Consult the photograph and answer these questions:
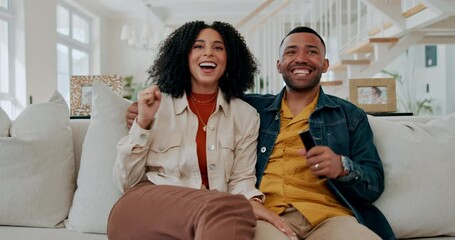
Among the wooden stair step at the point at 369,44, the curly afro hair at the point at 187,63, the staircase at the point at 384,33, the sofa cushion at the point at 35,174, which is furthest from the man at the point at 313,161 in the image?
the wooden stair step at the point at 369,44

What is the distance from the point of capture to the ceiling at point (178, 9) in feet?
25.1

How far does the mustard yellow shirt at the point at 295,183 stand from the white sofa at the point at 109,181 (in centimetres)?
22

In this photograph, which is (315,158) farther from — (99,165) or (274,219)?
(99,165)

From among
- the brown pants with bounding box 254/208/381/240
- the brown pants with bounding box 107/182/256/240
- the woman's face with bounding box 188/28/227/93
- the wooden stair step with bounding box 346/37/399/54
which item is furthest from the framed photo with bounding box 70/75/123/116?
the wooden stair step with bounding box 346/37/399/54

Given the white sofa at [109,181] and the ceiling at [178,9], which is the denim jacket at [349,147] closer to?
the white sofa at [109,181]

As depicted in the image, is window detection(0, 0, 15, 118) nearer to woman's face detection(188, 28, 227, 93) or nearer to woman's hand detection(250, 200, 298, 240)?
woman's face detection(188, 28, 227, 93)

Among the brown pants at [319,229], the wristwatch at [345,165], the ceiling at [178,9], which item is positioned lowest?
the brown pants at [319,229]

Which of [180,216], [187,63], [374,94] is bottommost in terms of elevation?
[180,216]

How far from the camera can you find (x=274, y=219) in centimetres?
137

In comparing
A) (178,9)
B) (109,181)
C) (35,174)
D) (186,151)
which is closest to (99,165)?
(109,181)

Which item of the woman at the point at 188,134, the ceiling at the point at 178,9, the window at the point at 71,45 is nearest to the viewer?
the woman at the point at 188,134

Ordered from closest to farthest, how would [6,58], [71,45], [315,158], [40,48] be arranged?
[315,158]
[6,58]
[40,48]
[71,45]

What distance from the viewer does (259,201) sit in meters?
1.47

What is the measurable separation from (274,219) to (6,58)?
190 inches
